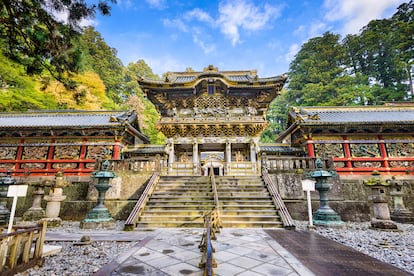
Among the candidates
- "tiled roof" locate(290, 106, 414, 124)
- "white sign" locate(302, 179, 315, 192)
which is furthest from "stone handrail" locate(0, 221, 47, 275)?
"tiled roof" locate(290, 106, 414, 124)

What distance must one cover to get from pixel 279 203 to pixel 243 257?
4618 millimetres

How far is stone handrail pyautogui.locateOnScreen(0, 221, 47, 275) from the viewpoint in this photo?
2.87 metres

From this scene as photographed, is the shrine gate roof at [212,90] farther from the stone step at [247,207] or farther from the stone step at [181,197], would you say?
the stone step at [247,207]

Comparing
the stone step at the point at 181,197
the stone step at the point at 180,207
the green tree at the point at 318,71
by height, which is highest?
the green tree at the point at 318,71

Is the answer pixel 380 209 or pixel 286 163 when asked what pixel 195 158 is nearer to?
pixel 286 163

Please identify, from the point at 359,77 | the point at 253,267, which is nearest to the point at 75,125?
the point at 253,267

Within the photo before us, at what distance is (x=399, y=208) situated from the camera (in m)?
8.77

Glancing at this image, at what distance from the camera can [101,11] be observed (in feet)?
13.0

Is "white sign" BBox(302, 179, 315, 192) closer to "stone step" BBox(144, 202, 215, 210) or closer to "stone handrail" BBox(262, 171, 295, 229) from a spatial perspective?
"stone handrail" BBox(262, 171, 295, 229)

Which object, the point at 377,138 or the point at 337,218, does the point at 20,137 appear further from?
the point at 377,138

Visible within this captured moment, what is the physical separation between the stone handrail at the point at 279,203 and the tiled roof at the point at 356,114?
5486mm

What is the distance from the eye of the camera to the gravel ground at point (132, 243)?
11.4 ft

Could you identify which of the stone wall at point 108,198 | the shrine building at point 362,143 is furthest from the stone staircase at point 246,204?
the shrine building at point 362,143

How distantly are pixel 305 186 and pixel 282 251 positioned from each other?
3.79 metres
